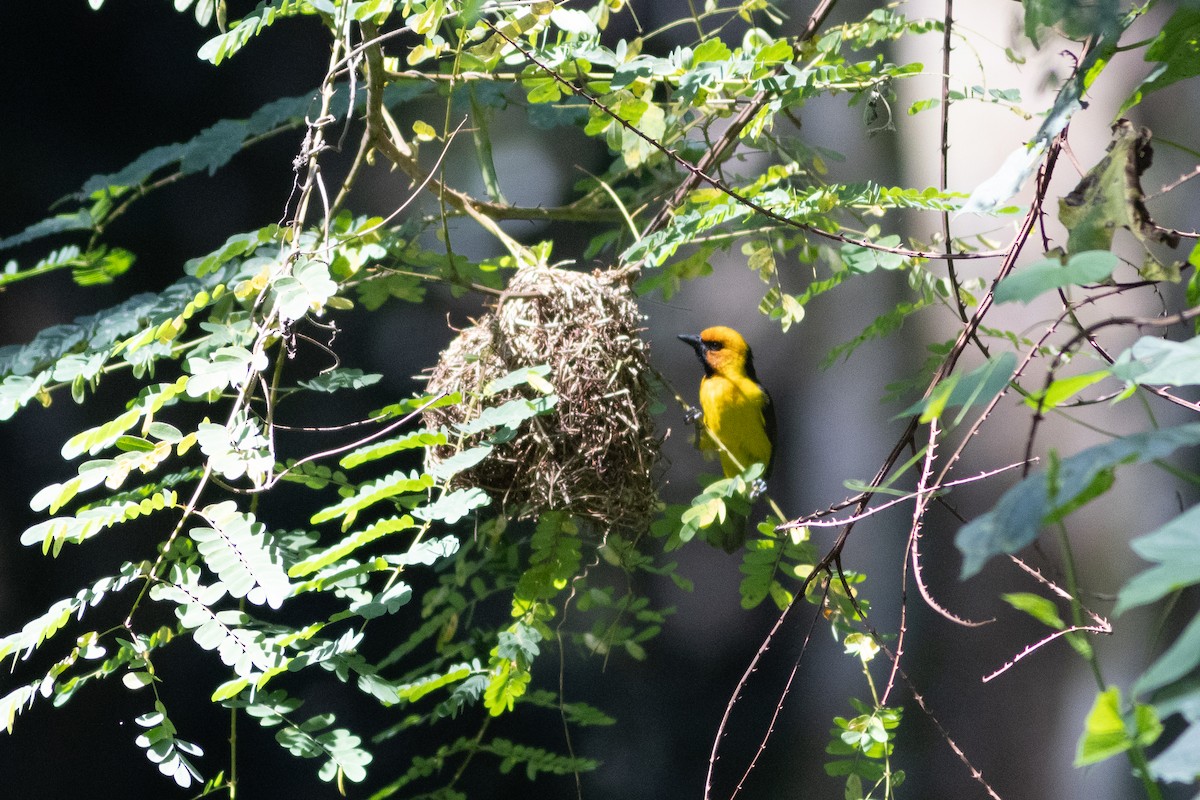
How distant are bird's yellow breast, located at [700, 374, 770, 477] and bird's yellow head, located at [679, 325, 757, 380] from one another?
0.06 ft

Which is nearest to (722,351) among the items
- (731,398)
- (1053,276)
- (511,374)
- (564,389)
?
(731,398)

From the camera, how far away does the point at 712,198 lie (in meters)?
1.43

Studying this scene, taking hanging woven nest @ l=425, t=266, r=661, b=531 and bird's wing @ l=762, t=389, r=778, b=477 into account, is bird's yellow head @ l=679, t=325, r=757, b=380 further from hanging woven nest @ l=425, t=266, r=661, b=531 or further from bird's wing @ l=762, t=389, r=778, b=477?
hanging woven nest @ l=425, t=266, r=661, b=531

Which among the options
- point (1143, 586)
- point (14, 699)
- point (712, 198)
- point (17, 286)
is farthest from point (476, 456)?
point (17, 286)

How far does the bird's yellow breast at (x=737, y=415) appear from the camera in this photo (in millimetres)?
1973

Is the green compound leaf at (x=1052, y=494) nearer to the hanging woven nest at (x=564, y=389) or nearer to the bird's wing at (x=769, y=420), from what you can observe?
the hanging woven nest at (x=564, y=389)

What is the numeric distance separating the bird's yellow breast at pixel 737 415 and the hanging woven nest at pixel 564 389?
1.62ft

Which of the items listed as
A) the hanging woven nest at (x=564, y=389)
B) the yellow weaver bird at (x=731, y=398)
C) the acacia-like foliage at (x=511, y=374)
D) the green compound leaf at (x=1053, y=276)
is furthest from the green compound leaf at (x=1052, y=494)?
the yellow weaver bird at (x=731, y=398)

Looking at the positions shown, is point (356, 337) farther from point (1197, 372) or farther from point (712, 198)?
A: point (1197, 372)

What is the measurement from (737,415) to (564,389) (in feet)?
2.11

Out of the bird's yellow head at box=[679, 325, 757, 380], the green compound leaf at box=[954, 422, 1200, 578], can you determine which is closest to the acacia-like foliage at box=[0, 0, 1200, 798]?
the green compound leaf at box=[954, 422, 1200, 578]

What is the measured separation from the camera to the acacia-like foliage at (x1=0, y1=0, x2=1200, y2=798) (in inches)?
33.7

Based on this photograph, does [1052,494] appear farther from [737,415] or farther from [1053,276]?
[737,415]

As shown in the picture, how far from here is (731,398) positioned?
77.5 inches
